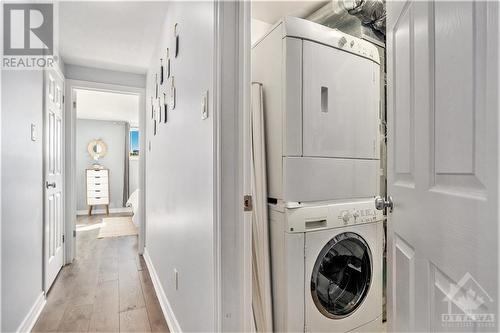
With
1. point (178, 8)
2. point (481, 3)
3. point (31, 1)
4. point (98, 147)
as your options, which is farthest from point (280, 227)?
point (98, 147)

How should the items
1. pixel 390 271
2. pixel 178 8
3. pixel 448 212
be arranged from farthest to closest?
1. pixel 178 8
2. pixel 390 271
3. pixel 448 212

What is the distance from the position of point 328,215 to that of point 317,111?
0.60 metres

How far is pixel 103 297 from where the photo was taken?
8.04ft

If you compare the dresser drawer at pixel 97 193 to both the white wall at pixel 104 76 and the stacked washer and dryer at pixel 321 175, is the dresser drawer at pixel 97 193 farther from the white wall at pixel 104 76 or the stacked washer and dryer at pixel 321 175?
the stacked washer and dryer at pixel 321 175

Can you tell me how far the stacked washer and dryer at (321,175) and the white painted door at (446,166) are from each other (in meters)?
0.70

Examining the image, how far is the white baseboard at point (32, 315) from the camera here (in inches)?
73.1

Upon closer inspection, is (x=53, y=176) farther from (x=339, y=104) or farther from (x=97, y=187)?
(x=97, y=187)

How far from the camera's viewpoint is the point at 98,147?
6.80m

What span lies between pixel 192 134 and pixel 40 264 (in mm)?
1860

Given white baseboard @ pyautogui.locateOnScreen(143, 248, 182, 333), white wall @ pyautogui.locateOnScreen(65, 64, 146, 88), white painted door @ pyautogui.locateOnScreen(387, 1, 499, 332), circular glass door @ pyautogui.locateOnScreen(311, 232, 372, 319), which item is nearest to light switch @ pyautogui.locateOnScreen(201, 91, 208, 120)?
white painted door @ pyautogui.locateOnScreen(387, 1, 499, 332)

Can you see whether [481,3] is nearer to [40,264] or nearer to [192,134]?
[192,134]

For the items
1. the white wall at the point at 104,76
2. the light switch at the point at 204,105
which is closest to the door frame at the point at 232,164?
the light switch at the point at 204,105

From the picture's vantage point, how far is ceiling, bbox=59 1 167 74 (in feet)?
7.22

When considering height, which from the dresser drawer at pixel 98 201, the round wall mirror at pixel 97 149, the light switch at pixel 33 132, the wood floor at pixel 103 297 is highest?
the round wall mirror at pixel 97 149
